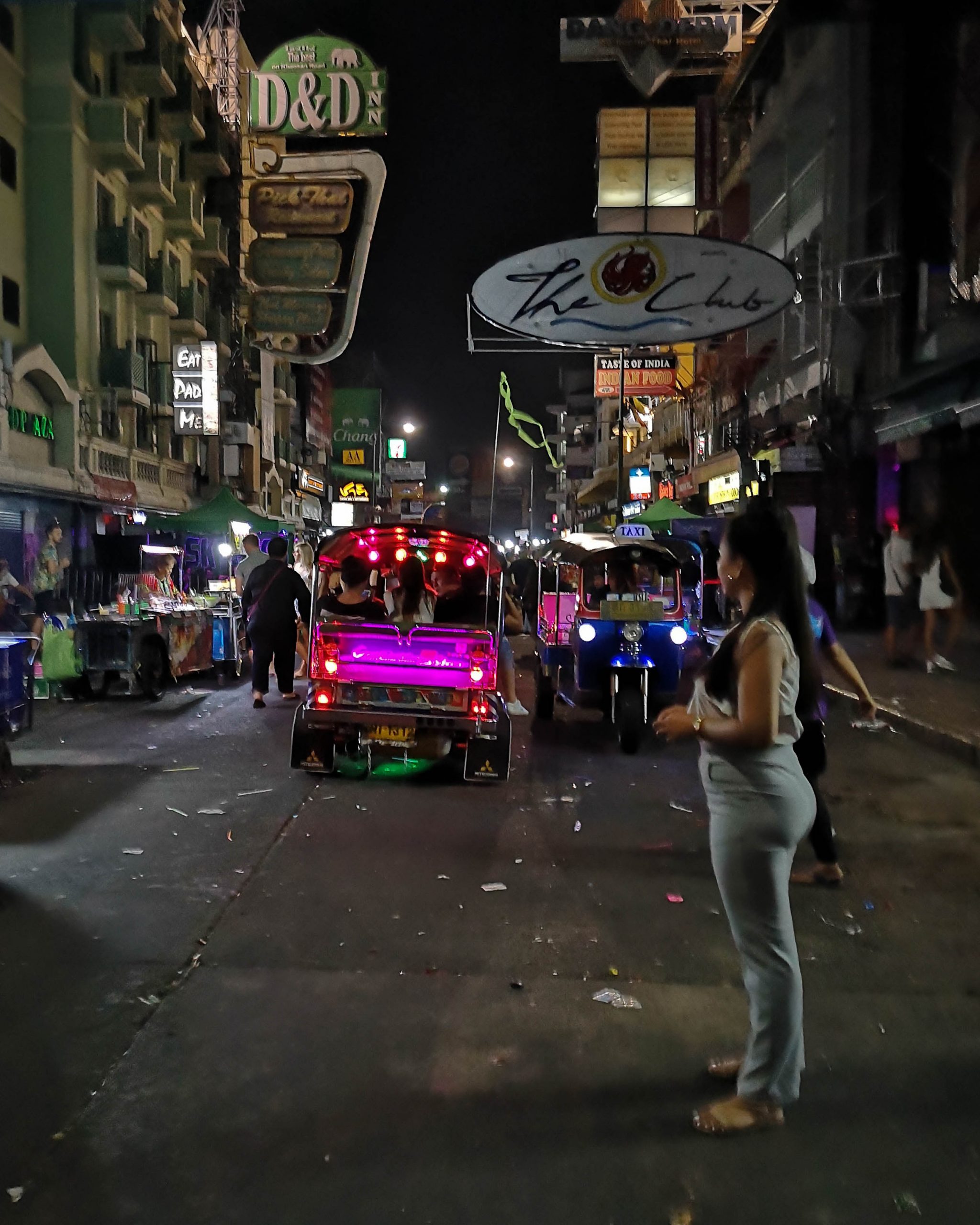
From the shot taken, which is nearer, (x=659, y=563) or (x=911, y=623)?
(x=659, y=563)

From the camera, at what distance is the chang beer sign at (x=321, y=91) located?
472 inches

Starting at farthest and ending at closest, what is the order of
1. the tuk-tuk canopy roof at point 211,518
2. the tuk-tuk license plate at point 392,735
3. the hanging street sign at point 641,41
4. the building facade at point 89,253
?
the building facade at point 89,253, the tuk-tuk canopy roof at point 211,518, the hanging street sign at point 641,41, the tuk-tuk license plate at point 392,735

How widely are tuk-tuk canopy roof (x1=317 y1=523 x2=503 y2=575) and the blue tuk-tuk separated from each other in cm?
187

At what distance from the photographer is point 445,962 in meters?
4.43

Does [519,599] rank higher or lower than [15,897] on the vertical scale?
higher

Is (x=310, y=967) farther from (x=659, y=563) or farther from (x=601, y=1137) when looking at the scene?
(x=659, y=563)

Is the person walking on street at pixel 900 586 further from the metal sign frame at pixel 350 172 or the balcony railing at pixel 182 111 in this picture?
the balcony railing at pixel 182 111

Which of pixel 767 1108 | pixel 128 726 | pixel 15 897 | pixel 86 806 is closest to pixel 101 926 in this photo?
pixel 15 897

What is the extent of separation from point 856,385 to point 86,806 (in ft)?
54.8

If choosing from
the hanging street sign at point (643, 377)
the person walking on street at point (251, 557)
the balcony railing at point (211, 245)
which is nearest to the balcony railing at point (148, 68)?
the balcony railing at point (211, 245)

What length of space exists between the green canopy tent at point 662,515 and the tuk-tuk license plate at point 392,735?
1545cm

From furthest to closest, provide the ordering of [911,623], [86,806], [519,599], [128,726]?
[519,599], [911,623], [128,726], [86,806]

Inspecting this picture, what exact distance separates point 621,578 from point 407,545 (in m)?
3.07

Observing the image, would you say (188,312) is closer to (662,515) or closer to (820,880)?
(662,515)
